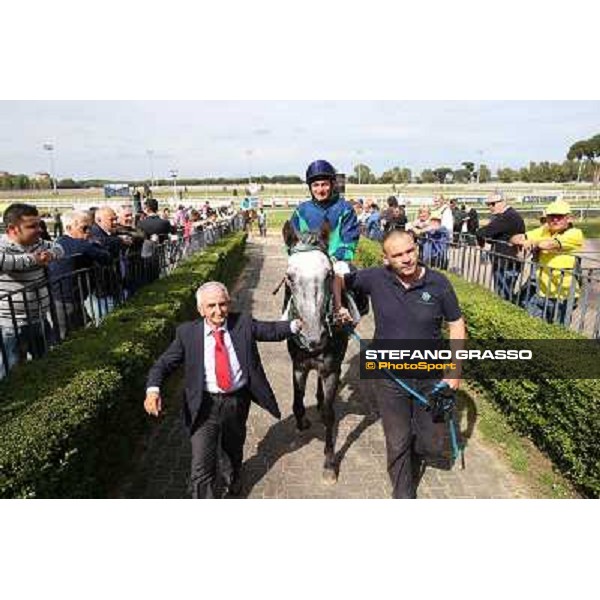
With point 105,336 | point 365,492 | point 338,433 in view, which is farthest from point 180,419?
point 365,492

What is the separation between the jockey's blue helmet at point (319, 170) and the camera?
4.29m

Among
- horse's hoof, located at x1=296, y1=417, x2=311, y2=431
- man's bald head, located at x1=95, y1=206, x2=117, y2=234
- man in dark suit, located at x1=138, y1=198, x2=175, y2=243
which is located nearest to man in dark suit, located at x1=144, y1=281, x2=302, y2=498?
horse's hoof, located at x1=296, y1=417, x2=311, y2=431

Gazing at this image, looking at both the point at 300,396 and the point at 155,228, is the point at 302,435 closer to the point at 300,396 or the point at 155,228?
the point at 300,396

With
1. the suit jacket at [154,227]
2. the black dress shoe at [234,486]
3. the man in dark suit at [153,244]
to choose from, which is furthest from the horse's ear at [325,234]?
the suit jacket at [154,227]

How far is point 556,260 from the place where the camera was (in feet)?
19.0

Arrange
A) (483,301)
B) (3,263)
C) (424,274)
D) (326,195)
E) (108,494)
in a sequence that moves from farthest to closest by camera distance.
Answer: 1. (483,301)
2. (326,195)
3. (3,263)
4. (108,494)
5. (424,274)

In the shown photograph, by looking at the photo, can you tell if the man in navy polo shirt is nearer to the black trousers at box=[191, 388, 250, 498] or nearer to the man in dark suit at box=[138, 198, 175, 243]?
the black trousers at box=[191, 388, 250, 498]

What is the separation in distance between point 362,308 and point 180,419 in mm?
2635

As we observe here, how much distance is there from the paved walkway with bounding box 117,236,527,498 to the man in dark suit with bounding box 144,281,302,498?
84cm

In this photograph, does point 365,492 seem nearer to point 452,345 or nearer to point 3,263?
point 452,345

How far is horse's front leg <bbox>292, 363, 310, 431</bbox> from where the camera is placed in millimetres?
4469

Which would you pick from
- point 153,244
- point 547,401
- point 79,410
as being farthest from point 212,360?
point 153,244

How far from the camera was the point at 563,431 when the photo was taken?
13.1 ft

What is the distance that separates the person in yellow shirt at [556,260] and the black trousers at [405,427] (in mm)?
3131
